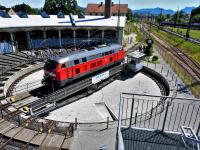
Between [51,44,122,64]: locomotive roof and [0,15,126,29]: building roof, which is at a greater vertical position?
[0,15,126,29]: building roof

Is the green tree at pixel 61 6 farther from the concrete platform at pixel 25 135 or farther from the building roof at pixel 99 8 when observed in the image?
the concrete platform at pixel 25 135

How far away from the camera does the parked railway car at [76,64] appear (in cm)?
1789

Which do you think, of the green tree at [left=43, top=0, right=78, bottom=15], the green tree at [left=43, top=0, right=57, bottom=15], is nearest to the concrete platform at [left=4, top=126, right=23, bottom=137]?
the green tree at [left=43, top=0, right=78, bottom=15]

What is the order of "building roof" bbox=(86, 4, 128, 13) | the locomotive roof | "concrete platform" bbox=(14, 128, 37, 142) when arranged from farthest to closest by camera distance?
"building roof" bbox=(86, 4, 128, 13) → the locomotive roof → "concrete platform" bbox=(14, 128, 37, 142)

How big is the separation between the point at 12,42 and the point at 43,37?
584cm

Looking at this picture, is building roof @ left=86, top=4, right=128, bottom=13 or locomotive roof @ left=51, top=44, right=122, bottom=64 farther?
building roof @ left=86, top=4, right=128, bottom=13

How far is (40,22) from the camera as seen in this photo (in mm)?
31078

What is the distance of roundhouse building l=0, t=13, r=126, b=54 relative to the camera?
2816 cm

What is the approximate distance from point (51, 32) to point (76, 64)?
1710cm

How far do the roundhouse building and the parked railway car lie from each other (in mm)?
10276

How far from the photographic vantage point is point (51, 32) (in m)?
33.8

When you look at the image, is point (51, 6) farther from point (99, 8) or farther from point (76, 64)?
point (76, 64)

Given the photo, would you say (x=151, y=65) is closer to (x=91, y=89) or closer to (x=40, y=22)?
(x=91, y=89)

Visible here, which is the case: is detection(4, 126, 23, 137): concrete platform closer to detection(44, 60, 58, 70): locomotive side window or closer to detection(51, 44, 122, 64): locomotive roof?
detection(44, 60, 58, 70): locomotive side window
